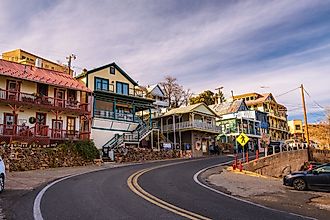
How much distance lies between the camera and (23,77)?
30.8 m

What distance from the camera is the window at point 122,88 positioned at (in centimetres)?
4197

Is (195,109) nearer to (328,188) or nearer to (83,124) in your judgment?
(83,124)

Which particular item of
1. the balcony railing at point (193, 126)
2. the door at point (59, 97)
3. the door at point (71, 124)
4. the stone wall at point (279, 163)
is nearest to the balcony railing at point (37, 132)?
the door at point (71, 124)

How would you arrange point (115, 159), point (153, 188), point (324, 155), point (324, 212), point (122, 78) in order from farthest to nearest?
point (324, 155) → point (122, 78) → point (115, 159) → point (153, 188) → point (324, 212)

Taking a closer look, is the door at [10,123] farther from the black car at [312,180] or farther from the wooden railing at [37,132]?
the black car at [312,180]

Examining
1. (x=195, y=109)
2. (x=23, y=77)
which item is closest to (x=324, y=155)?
(x=195, y=109)

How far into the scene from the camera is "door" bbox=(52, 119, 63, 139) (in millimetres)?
31172

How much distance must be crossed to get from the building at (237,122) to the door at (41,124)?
33165mm

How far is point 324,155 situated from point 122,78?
102 feet

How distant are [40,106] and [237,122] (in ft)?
130

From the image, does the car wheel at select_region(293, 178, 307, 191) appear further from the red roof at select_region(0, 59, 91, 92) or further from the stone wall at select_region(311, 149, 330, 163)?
the stone wall at select_region(311, 149, 330, 163)

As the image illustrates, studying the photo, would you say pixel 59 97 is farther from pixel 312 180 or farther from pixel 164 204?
pixel 164 204

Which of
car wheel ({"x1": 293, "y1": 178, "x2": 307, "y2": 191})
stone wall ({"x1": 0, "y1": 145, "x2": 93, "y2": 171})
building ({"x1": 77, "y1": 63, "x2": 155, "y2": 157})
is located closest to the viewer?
car wheel ({"x1": 293, "y1": 178, "x2": 307, "y2": 191})

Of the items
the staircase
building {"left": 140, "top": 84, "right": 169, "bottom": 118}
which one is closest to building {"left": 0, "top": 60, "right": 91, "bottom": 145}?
the staircase
